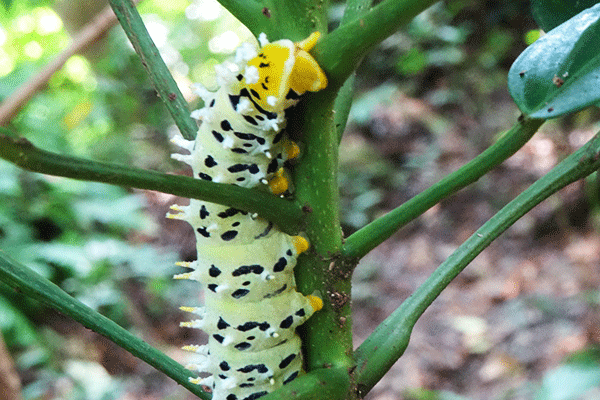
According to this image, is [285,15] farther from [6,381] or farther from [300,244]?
[6,381]

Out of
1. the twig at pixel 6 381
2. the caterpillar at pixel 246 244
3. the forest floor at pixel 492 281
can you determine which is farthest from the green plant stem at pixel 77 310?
the forest floor at pixel 492 281

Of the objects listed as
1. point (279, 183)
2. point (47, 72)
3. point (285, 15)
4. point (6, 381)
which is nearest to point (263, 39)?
point (285, 15)

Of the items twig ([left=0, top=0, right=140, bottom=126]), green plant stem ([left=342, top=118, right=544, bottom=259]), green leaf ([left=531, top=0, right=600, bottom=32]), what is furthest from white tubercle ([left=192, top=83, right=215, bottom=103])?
twig ([left=0, top=0, right=140, bottom=126])

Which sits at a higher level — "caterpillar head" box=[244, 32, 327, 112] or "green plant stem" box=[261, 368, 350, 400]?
"caterpillar head" box=[244, 32, 327, 112]

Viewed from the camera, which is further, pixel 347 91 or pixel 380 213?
pixel 380 213

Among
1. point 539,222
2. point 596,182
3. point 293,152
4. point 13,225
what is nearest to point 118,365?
point 13,225

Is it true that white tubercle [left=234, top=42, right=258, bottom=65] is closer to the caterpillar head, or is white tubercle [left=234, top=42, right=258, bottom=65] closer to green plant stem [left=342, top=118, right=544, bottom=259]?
the caterpillar head
